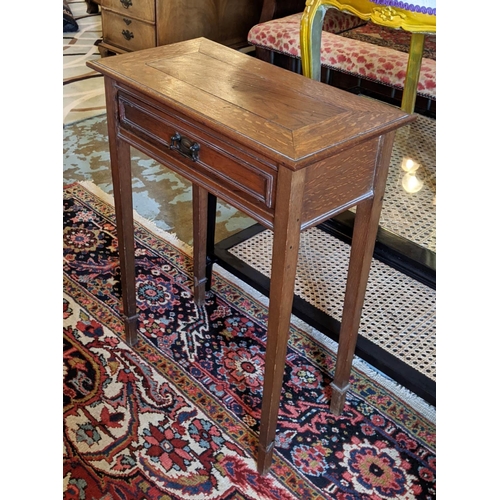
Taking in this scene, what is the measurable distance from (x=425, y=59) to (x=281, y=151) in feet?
7.64

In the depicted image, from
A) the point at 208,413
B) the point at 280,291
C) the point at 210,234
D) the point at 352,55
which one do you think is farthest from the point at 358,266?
the point at 352,55

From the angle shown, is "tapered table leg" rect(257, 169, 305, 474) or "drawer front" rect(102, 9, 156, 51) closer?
"tapered table leg" rect(257, 169, 305, 474)

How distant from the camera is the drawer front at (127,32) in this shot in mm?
3934

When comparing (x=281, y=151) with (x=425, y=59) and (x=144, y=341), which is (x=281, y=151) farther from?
(x=425, y=59)

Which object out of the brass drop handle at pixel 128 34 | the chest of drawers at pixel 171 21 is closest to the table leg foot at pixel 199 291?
the chest of drawers at pixel 171 21

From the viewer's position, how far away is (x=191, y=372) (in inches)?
71.4

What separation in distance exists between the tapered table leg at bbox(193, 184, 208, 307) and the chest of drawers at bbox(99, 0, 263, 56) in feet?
7.76

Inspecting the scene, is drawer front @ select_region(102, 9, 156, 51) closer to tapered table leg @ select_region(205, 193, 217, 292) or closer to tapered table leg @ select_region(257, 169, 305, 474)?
tapered table leg @ select_region(205, 193, 217, 292)

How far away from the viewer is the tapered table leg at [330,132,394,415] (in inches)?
50.9

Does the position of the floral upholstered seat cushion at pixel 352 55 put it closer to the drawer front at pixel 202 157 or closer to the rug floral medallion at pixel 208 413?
the rug floral medallion at pixel 208 413

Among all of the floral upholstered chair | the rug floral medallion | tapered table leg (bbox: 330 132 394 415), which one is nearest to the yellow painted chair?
the floral upholstered chair

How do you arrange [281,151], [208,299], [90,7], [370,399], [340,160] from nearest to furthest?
[281,151], [340,160], [370,399], [208,299], [90,7]

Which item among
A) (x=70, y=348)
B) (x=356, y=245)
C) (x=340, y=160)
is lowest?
(x=70, y=348)

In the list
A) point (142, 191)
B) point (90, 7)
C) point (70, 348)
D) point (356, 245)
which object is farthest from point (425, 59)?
point (90, 7)
